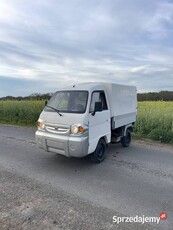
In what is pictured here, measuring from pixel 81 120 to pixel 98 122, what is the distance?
2.35 ft

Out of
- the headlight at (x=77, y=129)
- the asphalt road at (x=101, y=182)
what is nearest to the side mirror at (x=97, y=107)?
the headlight at (x=77, y=129)

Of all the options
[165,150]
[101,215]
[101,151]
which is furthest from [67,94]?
[165,150]

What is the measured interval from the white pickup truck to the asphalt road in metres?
0.55

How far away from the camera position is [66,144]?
4867mm

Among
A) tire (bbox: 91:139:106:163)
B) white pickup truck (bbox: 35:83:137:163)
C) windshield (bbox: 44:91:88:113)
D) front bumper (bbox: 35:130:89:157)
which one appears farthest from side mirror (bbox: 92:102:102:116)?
tire (bbox: 91:139:106:163)

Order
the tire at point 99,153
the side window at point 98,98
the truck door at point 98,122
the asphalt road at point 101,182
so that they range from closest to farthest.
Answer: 1. the asphalt road at point 101,182
2. the truck door at point 98,122
3. the side window at point 98,98
4. the tire at point 99,153

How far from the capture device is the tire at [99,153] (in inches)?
217

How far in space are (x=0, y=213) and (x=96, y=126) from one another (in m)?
2.94

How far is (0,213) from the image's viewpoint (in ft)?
10.6

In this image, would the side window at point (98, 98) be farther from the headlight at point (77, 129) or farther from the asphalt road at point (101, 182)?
the asphalt road at point (101, 182)

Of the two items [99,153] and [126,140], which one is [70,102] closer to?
[99,153]

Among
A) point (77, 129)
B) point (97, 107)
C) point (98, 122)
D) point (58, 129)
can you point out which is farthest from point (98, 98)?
point (58, 129)

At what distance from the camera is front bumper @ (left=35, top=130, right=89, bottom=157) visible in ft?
15.6

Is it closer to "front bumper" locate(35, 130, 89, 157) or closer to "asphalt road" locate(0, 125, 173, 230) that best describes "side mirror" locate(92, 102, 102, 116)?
"front bumper" locate(35, 130, 89, 157)
